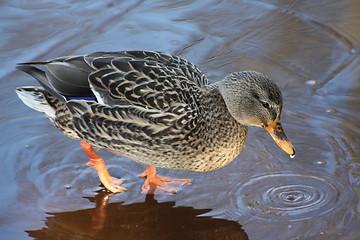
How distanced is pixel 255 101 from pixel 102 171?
1414 mm

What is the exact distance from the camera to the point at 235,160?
5145mm

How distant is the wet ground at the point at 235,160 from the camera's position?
4.46 metres

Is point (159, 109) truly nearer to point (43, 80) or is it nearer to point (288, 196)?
point (43, 80)

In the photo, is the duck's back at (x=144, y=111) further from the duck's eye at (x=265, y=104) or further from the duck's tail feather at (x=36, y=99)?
the duck's eye at (x=265, y=104)

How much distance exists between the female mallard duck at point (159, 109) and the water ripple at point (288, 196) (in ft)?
1.05

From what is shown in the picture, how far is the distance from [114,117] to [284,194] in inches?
57.7

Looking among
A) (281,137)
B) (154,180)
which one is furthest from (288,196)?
(154,180)

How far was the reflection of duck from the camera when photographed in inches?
172

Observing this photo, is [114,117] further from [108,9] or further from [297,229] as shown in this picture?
[108,9]

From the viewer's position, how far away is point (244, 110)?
14.8 feet

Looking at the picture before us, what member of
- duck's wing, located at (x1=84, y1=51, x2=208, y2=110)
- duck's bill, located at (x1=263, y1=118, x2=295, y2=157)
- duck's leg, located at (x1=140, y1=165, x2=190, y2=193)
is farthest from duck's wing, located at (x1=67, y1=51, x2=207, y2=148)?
duck's bill, located at (x1=263, y1=118, x2=295, y2=157)

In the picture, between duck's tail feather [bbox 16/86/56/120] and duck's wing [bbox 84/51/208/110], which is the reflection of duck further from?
duck's tail feather [bbox 16/86/56/120]

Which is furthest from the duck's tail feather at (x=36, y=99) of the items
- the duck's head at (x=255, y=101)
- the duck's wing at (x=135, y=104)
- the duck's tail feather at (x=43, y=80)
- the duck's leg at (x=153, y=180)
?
the duck's head at (x=255, y=101)

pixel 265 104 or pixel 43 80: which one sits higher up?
pixel 43 80
